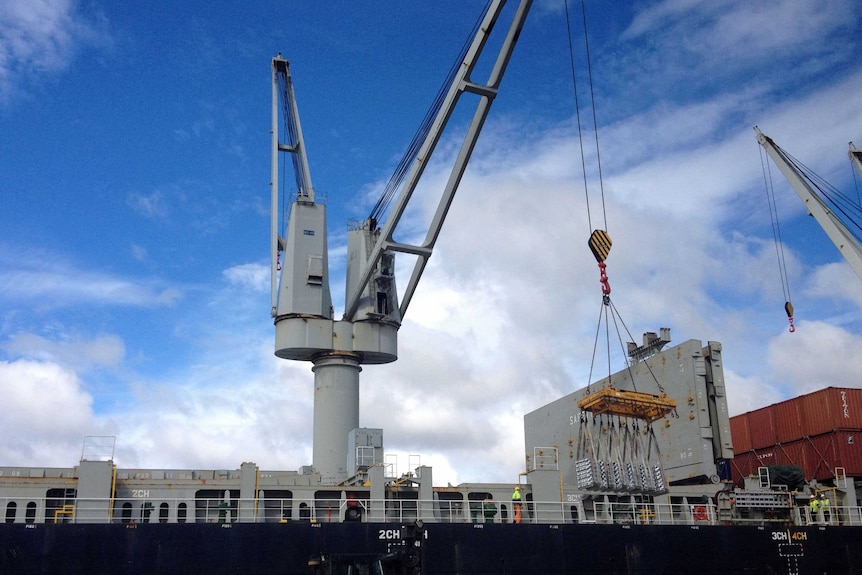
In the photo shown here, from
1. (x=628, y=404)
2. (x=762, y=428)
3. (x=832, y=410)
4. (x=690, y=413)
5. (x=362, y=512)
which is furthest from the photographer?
(x=762, y=428)

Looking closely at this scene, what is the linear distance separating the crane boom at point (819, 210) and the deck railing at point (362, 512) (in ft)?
59.1

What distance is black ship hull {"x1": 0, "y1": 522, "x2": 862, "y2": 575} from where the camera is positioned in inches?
1112

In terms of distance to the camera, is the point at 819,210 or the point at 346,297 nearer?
the point at 346,297

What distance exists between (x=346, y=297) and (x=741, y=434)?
28.4m

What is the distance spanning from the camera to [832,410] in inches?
1857

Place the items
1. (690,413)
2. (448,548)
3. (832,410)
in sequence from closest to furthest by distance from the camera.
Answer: (448,548), (690,413), (832,410)

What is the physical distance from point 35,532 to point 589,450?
954 inches

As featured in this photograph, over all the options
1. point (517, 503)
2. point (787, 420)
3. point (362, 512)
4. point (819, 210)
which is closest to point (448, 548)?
point (517, 503)

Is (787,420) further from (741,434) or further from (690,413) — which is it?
(690,413)

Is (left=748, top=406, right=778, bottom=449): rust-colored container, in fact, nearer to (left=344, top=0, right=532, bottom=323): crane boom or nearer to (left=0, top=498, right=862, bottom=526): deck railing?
(left=0, top=498, right=862, bottom=526): deck railing

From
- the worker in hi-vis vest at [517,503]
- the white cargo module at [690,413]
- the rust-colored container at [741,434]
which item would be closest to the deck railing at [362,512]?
the worker in hi-vis vest at [517,503]

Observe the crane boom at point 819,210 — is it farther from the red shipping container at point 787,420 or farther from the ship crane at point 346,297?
the ship crane at point 346,297

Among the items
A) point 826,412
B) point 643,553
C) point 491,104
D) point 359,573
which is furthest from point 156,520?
point 826,412

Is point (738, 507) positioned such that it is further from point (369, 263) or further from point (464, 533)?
point (369, 263)
